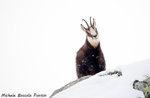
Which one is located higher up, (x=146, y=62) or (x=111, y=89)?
(x=146, y=62)

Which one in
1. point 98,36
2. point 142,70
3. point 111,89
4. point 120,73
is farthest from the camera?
point 98,36

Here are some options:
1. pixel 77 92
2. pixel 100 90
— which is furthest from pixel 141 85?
pixel 77 92

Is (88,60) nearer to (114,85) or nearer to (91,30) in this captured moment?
(91,30)

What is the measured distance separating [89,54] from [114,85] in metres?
4.88

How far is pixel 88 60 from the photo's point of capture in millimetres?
10383

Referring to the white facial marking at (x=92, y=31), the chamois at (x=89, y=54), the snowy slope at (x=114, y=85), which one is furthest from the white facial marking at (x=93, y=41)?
the snowy slope at (x=114, y=85)

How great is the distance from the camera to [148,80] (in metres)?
5.66

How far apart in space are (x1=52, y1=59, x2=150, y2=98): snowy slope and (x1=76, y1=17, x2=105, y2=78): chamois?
387 centimetres

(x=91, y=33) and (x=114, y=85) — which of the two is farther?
(x=91, y=33)

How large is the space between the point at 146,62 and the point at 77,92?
1.22 metres

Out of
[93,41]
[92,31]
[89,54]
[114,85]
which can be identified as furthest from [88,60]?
[114,85]

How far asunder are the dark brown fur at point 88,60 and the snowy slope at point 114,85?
3.87 meters

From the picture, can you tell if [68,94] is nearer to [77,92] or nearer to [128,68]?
[77,92]

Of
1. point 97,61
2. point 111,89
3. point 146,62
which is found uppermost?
point 97,61
